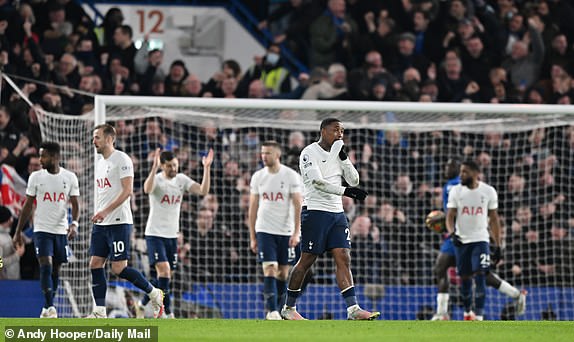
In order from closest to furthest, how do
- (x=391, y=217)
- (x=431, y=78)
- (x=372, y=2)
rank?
(x=391, y=217) → (x=431, y=78) → (x=372, y=2)

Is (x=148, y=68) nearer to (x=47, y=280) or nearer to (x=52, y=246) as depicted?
(x=52, y=246)

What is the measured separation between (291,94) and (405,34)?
2.34 metres

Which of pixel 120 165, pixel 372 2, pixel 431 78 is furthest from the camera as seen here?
pixel 372 2

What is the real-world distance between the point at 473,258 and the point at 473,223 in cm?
46

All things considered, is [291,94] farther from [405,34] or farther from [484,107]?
[484,107]

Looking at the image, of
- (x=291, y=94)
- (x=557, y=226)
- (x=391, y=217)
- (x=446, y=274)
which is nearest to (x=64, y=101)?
(x=291, y=94)

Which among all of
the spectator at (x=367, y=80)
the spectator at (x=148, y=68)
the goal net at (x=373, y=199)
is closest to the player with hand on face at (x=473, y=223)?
the goal net at (x=373, y=199)

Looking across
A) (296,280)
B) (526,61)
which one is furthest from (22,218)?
(526,61)

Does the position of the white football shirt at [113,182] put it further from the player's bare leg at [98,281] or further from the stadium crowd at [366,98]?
the stadium crowd at [366,98]

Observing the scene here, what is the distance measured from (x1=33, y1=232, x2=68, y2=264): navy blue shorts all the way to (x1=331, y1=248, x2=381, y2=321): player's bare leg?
14.1 feet

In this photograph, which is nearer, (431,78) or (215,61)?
(431,78)

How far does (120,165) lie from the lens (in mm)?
12969

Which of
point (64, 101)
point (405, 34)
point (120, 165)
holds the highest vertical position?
point (405, 34)

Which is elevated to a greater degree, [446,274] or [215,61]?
[215,61]
